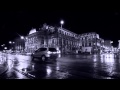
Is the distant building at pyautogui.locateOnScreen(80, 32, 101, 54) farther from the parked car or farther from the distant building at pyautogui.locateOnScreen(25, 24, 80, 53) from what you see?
the parked car

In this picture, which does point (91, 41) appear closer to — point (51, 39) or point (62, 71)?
point (51, 39)

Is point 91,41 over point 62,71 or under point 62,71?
over

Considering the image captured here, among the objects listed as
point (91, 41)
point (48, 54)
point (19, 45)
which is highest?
point (91, 41)

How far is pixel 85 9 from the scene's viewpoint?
238 inches

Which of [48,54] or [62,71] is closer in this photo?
[62,71]

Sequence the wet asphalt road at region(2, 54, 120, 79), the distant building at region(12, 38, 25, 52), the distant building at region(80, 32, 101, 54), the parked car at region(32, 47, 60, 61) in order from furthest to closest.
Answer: the distant building at region(12, 38, 25, 52) < the distant building at region(80, 32, 101, 54) < the parked car at region(32, 47, 60, 61) < the wet asphalt road at region(2, 54, 120, 79)

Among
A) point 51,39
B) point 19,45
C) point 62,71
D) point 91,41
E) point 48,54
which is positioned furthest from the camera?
point 19,45

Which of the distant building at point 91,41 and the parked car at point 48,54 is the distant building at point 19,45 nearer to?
the distant building at point 91,41

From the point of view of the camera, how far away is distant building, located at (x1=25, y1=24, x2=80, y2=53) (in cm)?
6556

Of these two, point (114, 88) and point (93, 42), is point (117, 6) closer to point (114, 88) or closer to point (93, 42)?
point (114, 88)

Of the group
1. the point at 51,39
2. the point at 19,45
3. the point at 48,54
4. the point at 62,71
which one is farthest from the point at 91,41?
the point at 62,71

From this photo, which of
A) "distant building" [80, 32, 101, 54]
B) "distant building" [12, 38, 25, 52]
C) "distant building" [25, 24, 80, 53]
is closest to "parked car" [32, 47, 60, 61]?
"distant building" [25, 24, 80, 53]

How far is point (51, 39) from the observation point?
67.4 metres

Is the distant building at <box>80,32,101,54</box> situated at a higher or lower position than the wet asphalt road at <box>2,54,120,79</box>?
higher
